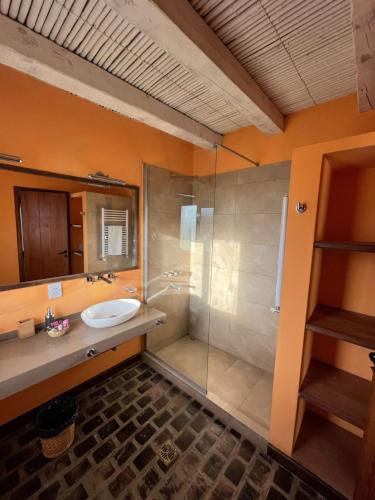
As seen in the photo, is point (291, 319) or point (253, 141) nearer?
point (291, 319)

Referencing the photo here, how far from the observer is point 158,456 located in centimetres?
146

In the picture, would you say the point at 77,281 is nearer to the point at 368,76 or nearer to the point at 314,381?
the point at 314,381

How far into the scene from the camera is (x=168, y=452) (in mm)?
1490

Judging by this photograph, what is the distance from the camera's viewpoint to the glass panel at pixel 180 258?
2.40 metres

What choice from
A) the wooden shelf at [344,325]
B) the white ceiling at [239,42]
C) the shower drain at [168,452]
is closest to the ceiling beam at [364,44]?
the white ceiling at [239,42]

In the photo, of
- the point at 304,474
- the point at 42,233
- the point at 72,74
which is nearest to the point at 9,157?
the point at 42,233

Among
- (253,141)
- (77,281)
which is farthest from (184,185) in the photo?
(77,281)

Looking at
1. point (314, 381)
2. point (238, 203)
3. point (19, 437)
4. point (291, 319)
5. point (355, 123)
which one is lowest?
point (19, 437)

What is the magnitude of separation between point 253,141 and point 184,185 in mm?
917

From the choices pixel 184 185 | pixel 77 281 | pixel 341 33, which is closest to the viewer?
pixel 341 33

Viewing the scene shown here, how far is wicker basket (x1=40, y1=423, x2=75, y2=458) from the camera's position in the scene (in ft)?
4.65

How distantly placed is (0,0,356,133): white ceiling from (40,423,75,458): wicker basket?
95.6 inches

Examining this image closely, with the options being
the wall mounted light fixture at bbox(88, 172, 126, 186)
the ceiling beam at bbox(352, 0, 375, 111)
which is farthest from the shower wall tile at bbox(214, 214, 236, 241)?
the ceiling beam at bbox(352, 0, 375, 111)

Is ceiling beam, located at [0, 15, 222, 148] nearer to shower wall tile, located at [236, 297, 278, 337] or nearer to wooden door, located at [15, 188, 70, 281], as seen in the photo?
wooden door, located at [15, 188, 70, 281]
